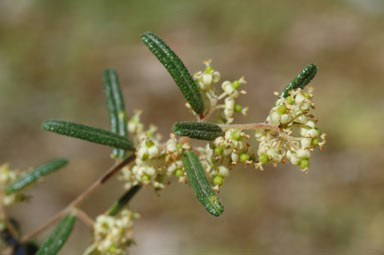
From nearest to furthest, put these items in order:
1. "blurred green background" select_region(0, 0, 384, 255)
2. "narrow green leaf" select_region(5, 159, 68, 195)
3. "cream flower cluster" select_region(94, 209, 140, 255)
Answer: "cream flower cluster" select_region(94, 209, 140, 255)
"narrow green leaf" select_region(5, 159, 68, 195)
"blurred green background" select_region(0, 0, 384, 255)

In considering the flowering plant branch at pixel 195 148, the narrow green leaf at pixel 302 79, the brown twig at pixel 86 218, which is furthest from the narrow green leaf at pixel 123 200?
the narrow green leaf at pixel 302 79

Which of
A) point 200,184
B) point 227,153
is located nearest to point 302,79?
point 227,153

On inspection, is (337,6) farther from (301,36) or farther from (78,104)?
(78,104)

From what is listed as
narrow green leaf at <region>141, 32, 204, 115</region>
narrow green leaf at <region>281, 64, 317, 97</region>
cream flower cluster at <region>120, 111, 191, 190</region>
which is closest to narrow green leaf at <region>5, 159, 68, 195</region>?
cream flower cluster at <region>120, 111, 191, 190</region>

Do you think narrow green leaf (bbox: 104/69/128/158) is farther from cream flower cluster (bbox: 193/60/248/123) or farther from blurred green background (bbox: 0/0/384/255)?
blurred green background (bbox: 0/0/384/255)

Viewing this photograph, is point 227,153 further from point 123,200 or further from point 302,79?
point 123,200

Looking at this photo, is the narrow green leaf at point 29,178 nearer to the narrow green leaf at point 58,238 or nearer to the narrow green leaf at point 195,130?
the narrow green leaf at point 58,238
